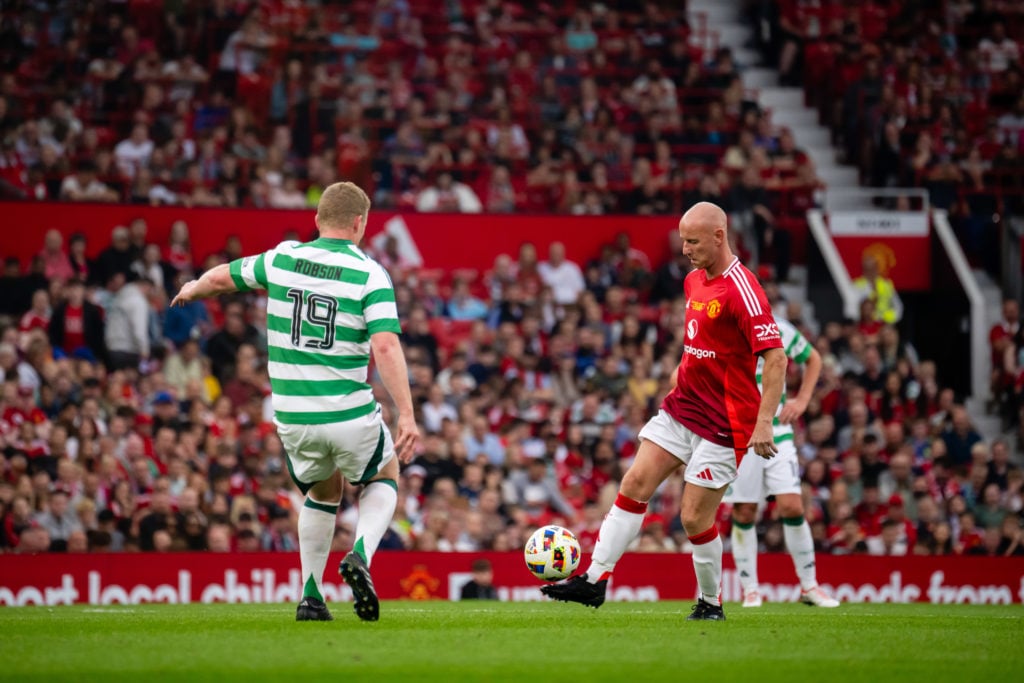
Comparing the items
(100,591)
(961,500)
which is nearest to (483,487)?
(100,591)

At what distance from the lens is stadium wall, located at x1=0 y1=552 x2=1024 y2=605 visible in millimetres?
14656

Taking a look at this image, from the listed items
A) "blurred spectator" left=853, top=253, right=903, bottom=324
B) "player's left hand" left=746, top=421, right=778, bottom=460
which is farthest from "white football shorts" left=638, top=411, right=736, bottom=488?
"blurred spectator" left=853, top=253, right=903, bottom=324

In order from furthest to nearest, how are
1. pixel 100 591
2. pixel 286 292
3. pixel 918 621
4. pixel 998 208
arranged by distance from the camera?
pixel 998 208, pixel 100 591, pixel 918 621, pixel 286 292

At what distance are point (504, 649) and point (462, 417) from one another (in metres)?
10.7

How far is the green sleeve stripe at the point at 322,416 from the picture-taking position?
28.2 feet

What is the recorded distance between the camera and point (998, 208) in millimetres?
23641

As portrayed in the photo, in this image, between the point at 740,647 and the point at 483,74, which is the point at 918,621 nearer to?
the point at 740,647

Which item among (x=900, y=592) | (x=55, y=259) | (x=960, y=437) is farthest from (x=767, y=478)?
(x=55, y=259)

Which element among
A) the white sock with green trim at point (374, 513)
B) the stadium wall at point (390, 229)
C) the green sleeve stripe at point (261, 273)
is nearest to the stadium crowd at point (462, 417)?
the stadium wall at point (390, 229)

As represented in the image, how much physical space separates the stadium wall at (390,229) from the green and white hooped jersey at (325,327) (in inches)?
442

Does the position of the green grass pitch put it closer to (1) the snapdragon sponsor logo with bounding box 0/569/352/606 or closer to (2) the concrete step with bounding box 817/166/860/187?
(1) the snapdragon sponsor logo with bounding box 0/569/352/606

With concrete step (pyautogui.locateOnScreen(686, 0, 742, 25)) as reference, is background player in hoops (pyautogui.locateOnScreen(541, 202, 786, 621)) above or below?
below

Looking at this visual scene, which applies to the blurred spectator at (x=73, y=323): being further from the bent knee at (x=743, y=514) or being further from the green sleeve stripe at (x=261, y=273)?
the green sleeve stripe at (x=261, y=273)

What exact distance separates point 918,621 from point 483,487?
755cm
